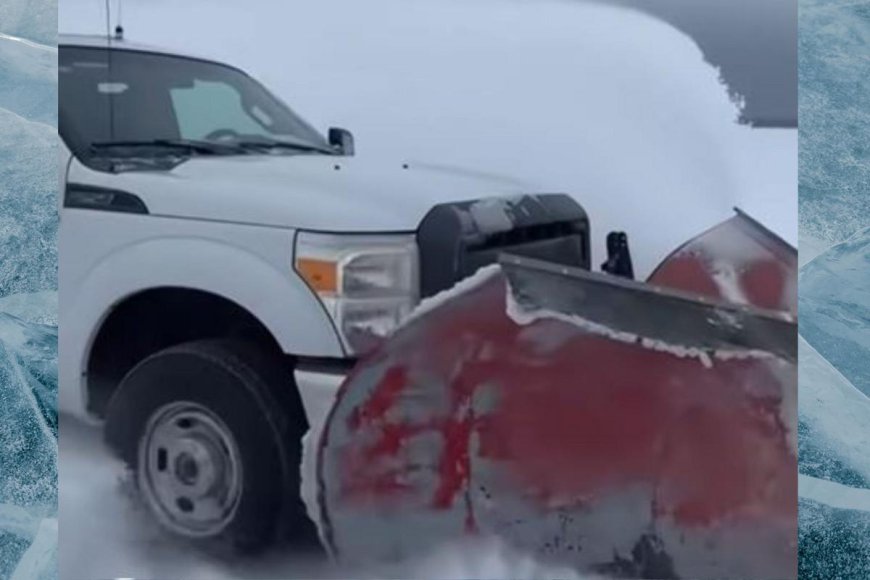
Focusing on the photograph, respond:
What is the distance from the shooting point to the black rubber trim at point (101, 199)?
3168 mm

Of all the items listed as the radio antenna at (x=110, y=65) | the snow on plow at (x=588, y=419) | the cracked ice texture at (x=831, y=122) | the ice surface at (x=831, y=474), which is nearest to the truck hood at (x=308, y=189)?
the radio antenna at (x=110, y=65)

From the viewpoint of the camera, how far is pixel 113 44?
3.33m

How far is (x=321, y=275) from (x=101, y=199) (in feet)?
2.54

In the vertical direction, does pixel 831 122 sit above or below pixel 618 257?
above

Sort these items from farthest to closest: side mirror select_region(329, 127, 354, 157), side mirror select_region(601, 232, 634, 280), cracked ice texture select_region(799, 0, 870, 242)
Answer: cracked ice texture select_region(799, 0, 870, 242) → side mirror select_region(329, 127, 354, 157) → side mirror select_region(601, 232, 634, 280)

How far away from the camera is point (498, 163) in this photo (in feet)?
10.4

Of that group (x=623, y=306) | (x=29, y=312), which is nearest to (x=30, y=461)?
(x=29, y=312)

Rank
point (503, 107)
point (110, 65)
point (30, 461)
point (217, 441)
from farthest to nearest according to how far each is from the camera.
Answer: point (30, 461) < point (110, 65) < point (503, 107) < point (217, 441)

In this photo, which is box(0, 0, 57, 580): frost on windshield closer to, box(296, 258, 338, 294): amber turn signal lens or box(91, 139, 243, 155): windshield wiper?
box(91, 139, 243, 155): windshield wiper

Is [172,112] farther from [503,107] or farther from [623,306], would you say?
[623,306]

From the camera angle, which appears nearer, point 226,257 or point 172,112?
point 226,257

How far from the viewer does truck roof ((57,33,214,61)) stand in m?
3.32

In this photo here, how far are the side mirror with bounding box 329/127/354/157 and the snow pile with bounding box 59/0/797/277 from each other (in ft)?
0.10

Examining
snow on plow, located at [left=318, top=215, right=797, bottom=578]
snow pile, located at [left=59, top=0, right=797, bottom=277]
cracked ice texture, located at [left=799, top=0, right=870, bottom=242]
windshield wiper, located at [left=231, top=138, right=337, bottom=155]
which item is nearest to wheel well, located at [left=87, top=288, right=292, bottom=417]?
snow on plow, located at [left=318, top=215, right=797, bottom=578]
